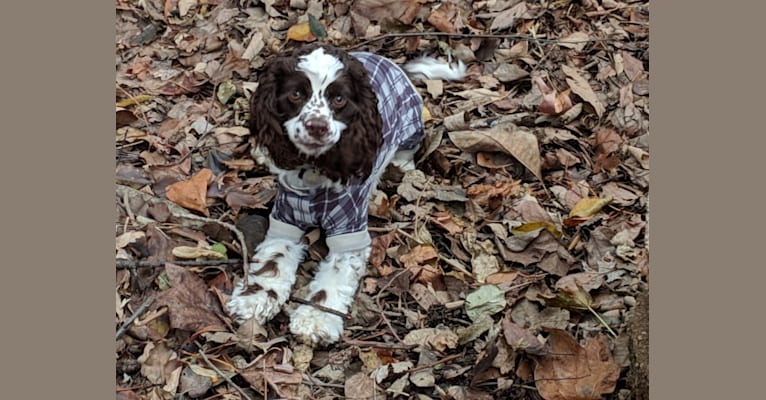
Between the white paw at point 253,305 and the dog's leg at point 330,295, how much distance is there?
0.40 feet

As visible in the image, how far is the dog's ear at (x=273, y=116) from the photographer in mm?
4562

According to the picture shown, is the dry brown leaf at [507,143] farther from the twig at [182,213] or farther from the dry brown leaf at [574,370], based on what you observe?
the twig at [182,213]

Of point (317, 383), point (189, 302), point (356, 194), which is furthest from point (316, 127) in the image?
point (317, 383)

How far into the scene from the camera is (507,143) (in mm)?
5785

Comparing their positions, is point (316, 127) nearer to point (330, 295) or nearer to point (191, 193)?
point (330, 295)

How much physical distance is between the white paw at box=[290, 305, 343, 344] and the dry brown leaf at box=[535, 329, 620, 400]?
40.2 inches

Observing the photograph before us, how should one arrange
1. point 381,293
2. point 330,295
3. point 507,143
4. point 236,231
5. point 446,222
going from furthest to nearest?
point 507,143 → point 446,222 → point 236,231 → point 381,293 → point 330,295

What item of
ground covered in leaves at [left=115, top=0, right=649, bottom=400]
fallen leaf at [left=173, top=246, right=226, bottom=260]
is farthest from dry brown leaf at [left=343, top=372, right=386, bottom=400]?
fallen leaf at [left=173, top=246, right=226, bottom=260]

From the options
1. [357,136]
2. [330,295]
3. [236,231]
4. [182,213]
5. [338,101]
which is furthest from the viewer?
[182,213]

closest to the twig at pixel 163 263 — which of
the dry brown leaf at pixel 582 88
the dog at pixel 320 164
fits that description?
the dog at pixel 320 164

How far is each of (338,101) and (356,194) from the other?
66cm

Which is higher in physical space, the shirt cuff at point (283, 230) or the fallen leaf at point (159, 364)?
the shirt cuff at point (283, 230)

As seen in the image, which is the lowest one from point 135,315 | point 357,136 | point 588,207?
point 135,315

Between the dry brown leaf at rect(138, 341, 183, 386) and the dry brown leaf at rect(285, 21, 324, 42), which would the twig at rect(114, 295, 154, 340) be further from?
the dry brown leaf at rect(285, 21, 324, 42)
